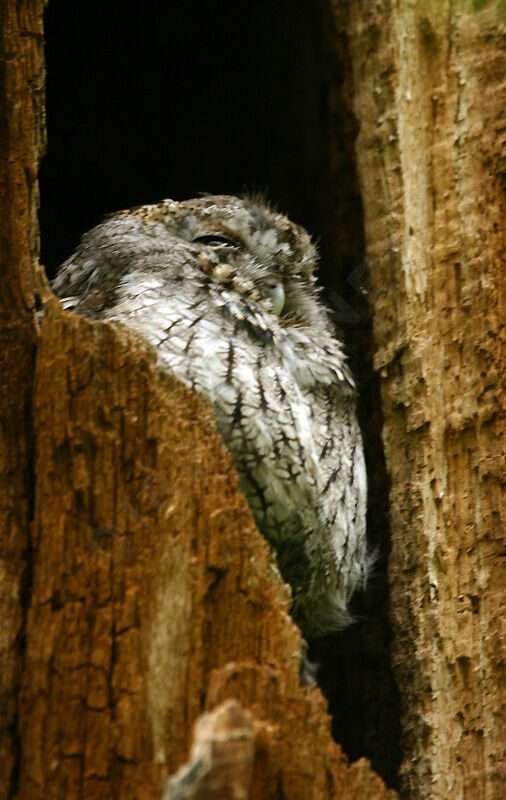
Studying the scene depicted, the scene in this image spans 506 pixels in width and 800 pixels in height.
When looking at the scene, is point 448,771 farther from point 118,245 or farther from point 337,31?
point 337,31

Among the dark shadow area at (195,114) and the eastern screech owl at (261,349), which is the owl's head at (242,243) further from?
the dark shadow area at (195,114)

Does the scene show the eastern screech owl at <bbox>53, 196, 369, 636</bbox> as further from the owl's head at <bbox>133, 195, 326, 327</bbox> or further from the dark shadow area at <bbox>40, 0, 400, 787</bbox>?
the dark shadow area at <bbox>40, 0, 400, 787</bbox>

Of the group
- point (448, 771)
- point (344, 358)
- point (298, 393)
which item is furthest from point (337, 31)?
point (448, 771)

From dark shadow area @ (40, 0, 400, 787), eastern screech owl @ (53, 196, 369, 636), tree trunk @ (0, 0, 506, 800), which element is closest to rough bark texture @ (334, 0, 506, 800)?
tree trunk @ (0, 0, 506, 800)

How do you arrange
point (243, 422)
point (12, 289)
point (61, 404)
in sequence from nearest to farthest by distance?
1. point (61, 404)
2. point (12, 289)
3. point (243, 422)

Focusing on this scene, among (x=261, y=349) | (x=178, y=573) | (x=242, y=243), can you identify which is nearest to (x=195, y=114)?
(x=242, y=243)

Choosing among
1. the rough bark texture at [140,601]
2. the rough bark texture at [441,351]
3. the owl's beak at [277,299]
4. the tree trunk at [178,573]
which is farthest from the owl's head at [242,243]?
the rough bark texture at [140,601]

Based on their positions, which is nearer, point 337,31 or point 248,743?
point 248,743
